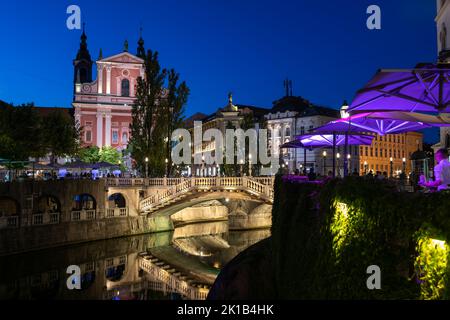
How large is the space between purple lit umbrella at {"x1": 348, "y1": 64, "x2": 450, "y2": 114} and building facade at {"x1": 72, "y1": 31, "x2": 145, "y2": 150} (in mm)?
52881

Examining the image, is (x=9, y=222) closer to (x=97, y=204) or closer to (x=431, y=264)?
(x=97, y=204)

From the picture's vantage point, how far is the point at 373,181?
9.49m

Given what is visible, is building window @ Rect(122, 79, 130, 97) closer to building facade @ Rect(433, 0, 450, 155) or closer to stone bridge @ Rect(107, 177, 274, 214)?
stone bridge @ Rect(107, 177, 274, 214)

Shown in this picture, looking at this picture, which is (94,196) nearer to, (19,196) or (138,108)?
(19,196)

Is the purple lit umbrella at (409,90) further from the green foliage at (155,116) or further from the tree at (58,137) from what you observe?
the tree at (58,137)

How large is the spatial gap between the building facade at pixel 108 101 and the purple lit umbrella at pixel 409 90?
52.9m

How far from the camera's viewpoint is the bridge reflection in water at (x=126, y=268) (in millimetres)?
24953

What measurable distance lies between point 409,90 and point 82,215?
28941 millimetres

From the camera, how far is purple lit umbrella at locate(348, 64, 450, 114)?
11883mm

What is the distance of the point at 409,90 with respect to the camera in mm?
12656

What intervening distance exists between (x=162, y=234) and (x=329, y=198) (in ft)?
110

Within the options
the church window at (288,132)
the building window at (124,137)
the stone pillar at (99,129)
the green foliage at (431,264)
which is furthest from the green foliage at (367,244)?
the church window at (288,132)

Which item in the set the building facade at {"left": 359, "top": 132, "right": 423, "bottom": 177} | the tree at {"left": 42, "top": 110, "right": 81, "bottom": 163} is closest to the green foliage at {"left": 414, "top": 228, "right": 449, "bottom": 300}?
the tree at {"left": 42, "top": 110, "right": 81, "bottom": 163}

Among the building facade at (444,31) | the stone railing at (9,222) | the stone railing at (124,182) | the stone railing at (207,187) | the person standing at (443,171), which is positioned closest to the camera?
the person standing at (443,171)
